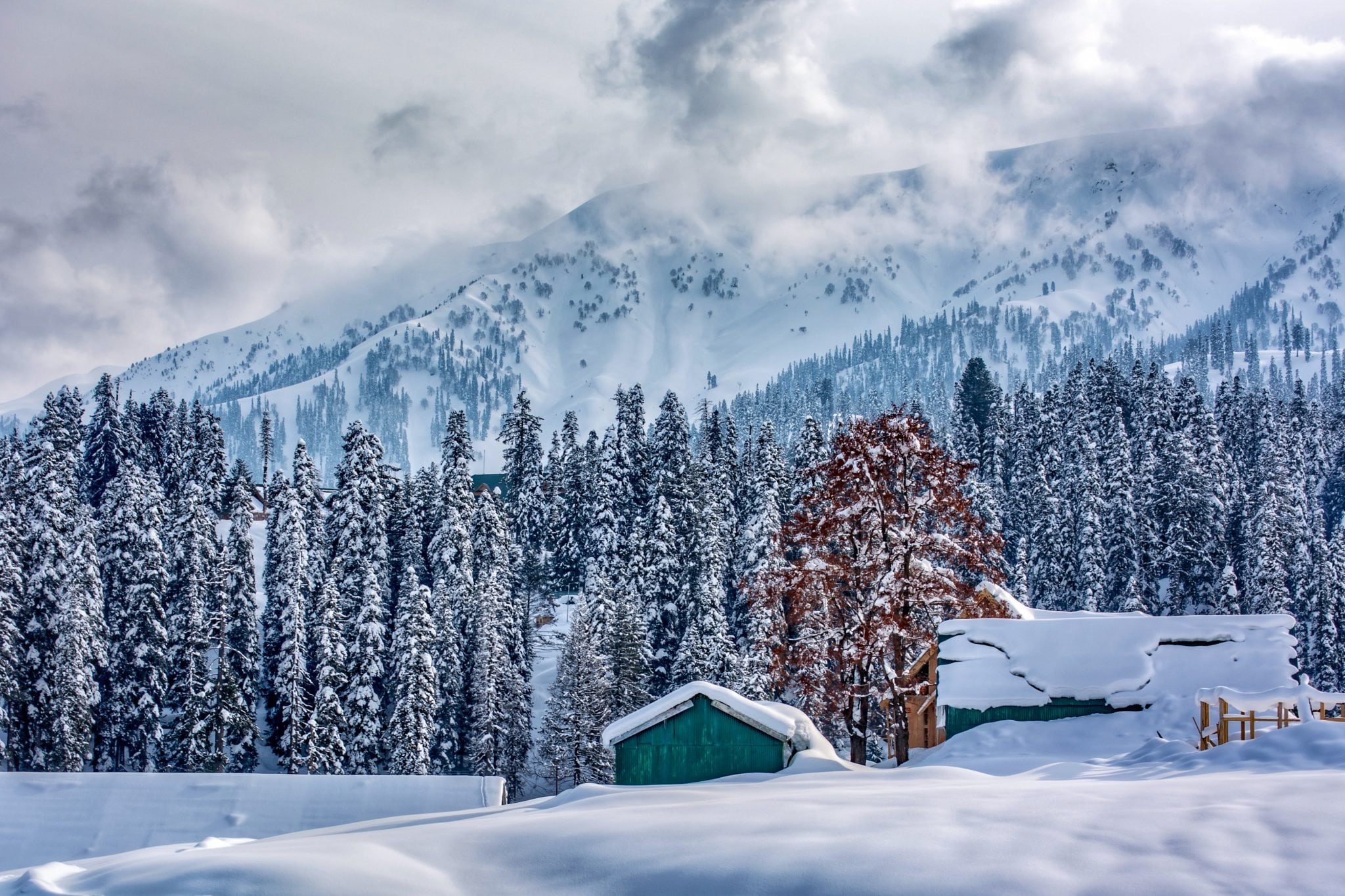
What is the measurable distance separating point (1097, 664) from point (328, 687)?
123 feet

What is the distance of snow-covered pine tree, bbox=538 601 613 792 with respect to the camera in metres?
53.5

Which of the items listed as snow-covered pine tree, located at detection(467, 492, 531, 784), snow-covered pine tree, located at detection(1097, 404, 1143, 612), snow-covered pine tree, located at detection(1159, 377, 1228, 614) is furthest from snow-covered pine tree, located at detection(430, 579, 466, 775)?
snow-covered pine tree, located at detection(1159, 377, 1228, 614)

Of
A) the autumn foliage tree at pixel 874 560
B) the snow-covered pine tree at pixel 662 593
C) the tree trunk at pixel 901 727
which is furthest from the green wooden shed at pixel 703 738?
the snow-covered pine tree at pixel 662 593

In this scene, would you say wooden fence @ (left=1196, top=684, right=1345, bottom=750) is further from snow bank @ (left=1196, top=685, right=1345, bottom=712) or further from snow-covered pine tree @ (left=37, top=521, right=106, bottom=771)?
snow-covered pine tree @ (left=37, top=521, right=106, bottom=771)

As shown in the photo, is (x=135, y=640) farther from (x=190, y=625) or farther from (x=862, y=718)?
(x=862, y=718)

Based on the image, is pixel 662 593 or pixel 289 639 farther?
pixel 662 593

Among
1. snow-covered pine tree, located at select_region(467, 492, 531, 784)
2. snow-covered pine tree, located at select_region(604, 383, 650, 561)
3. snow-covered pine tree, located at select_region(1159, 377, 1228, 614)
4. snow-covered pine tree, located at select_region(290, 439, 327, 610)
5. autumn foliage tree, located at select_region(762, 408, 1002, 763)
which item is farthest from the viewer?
snow-covered pine tree, located at select_region(604, 383, 650, 561)

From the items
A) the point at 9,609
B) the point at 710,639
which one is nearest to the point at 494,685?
the point at 710,639

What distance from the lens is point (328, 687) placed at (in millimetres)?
50719

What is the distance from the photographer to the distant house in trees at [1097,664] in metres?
24.8

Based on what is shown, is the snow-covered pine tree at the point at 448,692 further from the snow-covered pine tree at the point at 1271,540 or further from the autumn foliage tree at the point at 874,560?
the snow-covered pine tree at the point at 1271,540

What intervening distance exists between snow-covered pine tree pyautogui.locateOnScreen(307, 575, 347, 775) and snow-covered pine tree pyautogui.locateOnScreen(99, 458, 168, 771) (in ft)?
27.4

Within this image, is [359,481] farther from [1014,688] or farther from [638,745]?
[1014,688]

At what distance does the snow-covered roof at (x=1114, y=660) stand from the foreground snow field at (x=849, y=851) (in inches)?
614
